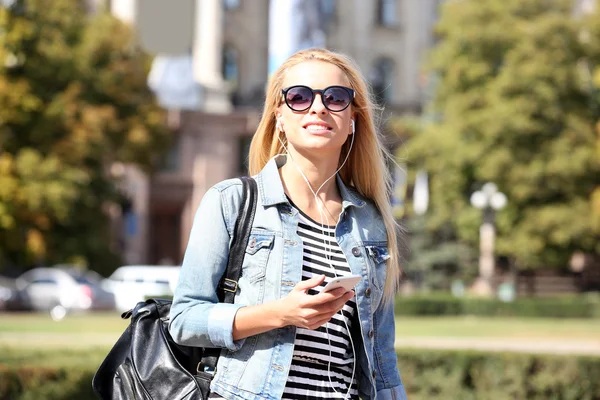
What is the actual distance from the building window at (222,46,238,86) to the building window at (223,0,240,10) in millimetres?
1942

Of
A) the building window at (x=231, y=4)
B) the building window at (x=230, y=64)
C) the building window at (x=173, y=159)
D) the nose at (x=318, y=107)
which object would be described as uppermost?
the building window at (x=231, y=4)

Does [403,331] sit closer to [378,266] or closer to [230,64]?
[378,266]

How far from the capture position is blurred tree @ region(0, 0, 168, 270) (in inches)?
1276

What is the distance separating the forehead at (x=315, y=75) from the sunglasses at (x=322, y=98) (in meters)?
0.03

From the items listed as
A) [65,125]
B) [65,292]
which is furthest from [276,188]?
[65,292]

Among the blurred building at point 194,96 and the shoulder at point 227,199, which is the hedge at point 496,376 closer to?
the shoulder at point 227,199

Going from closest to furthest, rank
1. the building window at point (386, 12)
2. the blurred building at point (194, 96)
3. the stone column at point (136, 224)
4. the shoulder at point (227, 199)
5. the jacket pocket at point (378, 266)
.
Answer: the shoulder at point (227, 199) → the jacket pocket at point (378, 266) → the stone column at point (136, 224) → the blurred building at point (194, 96) → the building window at point (386, 12)

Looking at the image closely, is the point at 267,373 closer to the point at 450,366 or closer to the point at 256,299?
the point at 256,299

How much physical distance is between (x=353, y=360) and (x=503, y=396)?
24.2 ft

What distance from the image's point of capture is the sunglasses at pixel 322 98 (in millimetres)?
3773

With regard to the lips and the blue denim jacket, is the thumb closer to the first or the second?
the blue denim jacket

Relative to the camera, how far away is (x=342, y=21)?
5853 centimetres

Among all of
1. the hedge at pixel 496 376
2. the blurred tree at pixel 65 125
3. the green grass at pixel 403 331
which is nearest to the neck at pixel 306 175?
the hedge at pixel 496 376

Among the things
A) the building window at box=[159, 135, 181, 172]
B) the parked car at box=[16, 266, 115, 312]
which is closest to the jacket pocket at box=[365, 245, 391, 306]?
the parked car at box=[16, 266, 115, 312]
